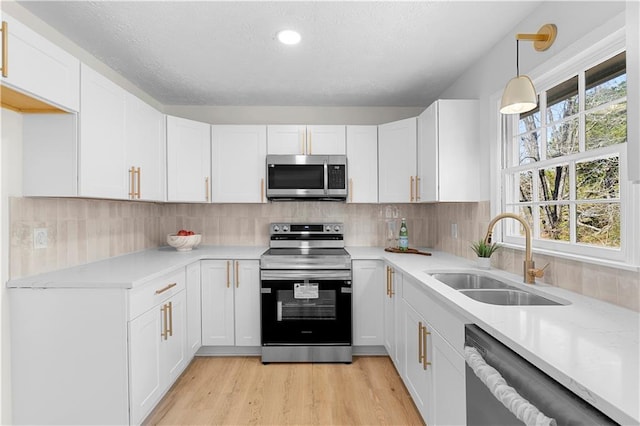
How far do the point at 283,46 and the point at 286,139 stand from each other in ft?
3.49

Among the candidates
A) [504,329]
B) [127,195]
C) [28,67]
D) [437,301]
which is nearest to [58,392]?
[127,195]

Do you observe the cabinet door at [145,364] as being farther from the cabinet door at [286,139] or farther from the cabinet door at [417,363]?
the cabinet door at [286,139]

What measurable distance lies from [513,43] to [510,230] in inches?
46.3

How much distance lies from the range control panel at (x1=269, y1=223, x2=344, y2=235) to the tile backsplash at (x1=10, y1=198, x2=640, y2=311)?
0.10 m

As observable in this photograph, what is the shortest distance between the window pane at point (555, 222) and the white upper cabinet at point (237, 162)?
7.45 ft

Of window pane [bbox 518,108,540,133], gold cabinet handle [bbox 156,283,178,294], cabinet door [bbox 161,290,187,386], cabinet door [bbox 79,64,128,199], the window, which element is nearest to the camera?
the window

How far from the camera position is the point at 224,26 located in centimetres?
199

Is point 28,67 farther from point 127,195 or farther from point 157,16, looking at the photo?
point 127,195

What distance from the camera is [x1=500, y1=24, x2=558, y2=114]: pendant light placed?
1.52 m

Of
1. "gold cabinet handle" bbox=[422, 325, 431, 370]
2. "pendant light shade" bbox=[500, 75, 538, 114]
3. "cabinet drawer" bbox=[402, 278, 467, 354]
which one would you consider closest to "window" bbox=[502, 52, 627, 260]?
"pendant light shade" bbox=[500, 75, 538, 114]

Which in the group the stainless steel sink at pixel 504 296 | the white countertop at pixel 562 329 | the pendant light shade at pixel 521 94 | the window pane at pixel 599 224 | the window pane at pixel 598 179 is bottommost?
the stainless steel sink at pixel 504 296

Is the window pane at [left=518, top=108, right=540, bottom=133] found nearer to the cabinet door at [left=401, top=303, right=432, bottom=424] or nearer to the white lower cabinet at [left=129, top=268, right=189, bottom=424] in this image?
the cabinet door at [left=401, top=303, right=432, bottom=424]

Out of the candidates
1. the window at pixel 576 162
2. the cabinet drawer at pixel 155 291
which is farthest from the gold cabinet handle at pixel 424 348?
the cabinet drawer at pixel 155 291

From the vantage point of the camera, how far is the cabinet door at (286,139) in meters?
3.21
